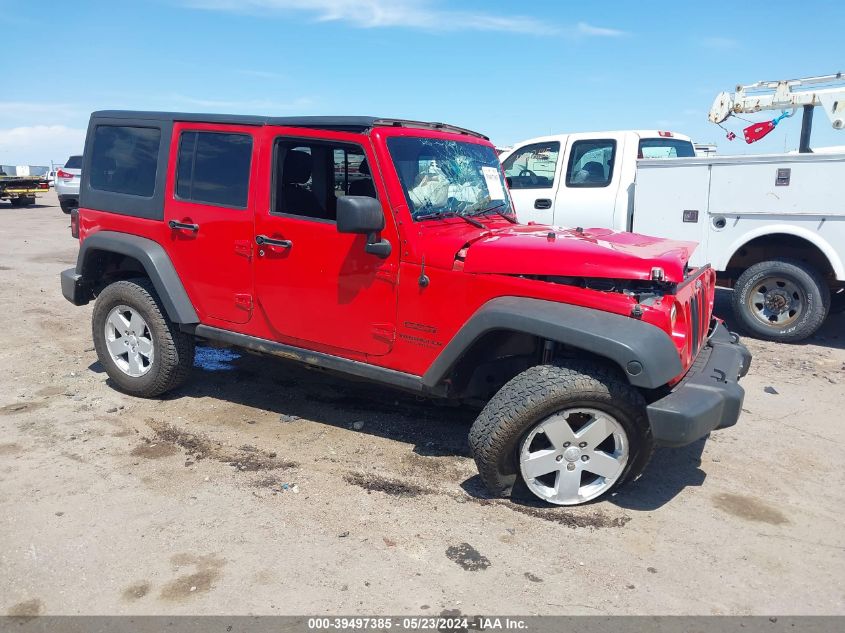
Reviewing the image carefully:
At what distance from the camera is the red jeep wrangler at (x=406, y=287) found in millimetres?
3414

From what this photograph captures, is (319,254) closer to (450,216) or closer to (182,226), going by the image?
(450,216)

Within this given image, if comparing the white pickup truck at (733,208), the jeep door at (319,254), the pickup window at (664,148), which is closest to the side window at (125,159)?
the jeep door at (319,254)

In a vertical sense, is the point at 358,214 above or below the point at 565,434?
above

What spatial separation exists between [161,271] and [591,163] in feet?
17.5

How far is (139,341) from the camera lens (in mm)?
5078

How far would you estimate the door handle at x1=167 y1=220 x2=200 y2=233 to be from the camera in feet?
15.0

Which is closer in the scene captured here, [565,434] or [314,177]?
[565,434]

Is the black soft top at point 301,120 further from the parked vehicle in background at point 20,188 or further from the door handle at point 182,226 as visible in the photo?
the parked vehicle in background at point 20,188

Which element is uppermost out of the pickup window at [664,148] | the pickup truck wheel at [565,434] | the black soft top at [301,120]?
the pickup window at [664,148]

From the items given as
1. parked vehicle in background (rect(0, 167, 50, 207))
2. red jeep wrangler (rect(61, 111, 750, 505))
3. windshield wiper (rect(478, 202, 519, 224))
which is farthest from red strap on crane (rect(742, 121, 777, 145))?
parked vehicle in background (rect(0, 167, 50, 207))

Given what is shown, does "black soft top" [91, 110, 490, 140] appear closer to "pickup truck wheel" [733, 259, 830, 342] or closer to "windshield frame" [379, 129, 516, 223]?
"windshield frame" [379, 129, 516, 223]

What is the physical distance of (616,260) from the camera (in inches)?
136

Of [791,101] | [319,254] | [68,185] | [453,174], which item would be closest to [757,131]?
[791,101]

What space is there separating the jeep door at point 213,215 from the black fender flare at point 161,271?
0.06m
